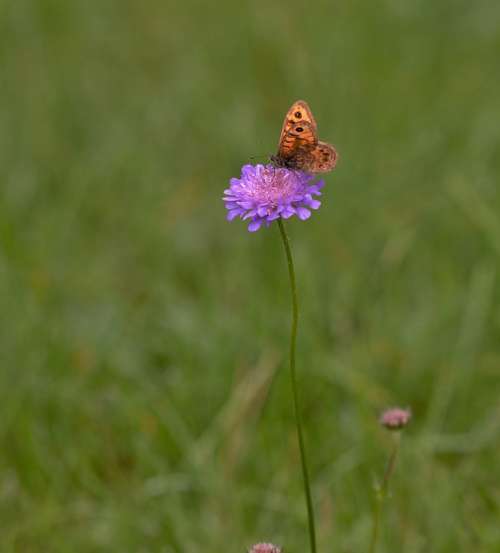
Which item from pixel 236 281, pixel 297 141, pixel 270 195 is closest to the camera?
pixel 270 195

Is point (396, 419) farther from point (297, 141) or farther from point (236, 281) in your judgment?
point (236, 281)

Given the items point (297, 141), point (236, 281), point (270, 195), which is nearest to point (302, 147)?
point (297, 141)

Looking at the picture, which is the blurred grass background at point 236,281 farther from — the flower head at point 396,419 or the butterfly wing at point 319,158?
the butterfly wing at point 319,158

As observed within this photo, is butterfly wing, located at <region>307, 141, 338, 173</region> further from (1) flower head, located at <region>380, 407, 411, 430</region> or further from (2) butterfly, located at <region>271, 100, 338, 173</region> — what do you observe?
(1) flower head, located at <region>380, 407, 411, 430</region>

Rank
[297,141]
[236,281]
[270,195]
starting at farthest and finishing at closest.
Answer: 1. [236,281]
2. [297,141]
3. [270,195]

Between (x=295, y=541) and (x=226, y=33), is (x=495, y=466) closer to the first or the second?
(x=295, y=541)

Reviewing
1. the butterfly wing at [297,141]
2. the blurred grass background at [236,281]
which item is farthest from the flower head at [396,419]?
the butterfly wing at [297,141]
